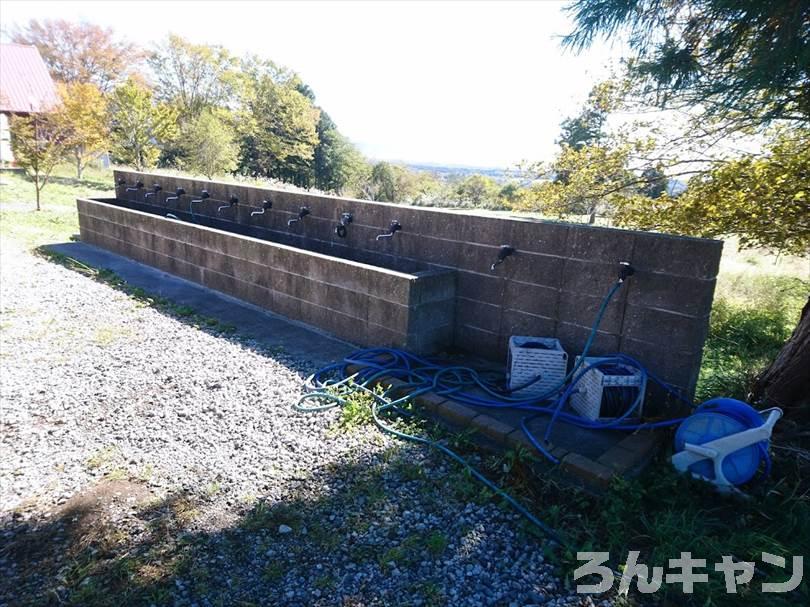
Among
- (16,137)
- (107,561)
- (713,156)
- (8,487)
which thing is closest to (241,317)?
(8,487)

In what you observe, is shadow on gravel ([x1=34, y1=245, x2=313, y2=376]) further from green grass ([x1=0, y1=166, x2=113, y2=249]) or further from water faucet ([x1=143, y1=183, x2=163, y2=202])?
green grass ([x1=0, y1=166, x2=113, y2=249])

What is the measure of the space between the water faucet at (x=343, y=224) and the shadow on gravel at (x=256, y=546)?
279cm

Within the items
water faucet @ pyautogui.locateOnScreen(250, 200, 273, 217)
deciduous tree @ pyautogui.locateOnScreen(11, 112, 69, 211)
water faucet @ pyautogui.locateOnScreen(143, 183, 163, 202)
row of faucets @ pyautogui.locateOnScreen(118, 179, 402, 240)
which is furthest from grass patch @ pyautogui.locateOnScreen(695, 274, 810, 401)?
deciduous tree @ pyautogui.locateOnScreen(11, 112, 69, 211)

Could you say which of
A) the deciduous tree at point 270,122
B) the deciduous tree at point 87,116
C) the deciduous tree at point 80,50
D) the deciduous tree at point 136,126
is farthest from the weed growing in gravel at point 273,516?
the deciduous tree at point 80,50

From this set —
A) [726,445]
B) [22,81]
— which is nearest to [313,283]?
[726,445]

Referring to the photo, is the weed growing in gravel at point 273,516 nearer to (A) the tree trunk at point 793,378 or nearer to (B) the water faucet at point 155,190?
(A) the tree trunk at point 793,378

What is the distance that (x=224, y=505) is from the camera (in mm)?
2252

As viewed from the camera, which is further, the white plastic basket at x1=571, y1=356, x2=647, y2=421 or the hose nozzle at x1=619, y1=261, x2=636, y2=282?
the hose nozzle at x1=619, y1=261, x2=636, y2=282

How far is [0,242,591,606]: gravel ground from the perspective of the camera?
1828 millimetres

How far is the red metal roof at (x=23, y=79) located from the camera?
850 inches

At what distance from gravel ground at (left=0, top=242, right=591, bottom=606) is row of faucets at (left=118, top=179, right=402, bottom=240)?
1.44 metres

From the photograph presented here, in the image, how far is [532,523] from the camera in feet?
7.07

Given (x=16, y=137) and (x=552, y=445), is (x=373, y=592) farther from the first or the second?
(x=16, y=137)

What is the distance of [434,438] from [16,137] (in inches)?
480
